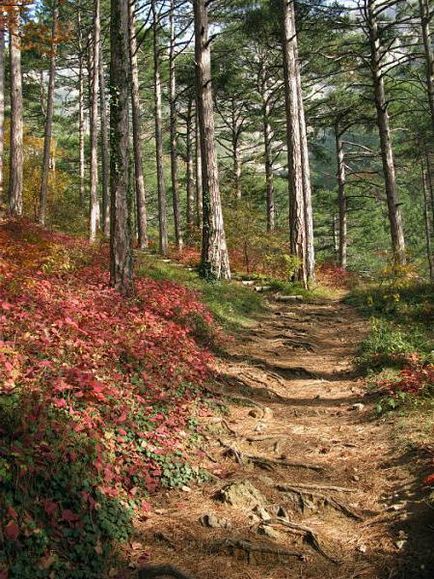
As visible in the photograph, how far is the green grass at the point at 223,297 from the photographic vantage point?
34.9ft

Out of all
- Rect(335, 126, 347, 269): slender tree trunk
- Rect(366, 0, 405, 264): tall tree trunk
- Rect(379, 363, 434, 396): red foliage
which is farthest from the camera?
Rect(335, 126, 347, 269): slender tree trunk

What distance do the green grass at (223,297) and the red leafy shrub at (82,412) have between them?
2161 mm

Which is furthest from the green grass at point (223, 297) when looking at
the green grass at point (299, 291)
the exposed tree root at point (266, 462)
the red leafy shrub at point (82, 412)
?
the exposed tree root at point (266, 462)

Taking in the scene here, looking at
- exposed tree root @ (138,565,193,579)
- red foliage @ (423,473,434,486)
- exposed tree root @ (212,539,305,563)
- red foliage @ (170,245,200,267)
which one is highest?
red foliage @ (170,245,200,267)

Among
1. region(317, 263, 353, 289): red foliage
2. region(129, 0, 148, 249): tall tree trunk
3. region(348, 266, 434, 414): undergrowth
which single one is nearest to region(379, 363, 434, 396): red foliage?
region(348, 266, 434, 414): undergrowth

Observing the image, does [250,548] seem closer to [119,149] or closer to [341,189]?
[119,149]

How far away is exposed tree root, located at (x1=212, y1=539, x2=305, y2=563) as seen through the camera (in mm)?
3680

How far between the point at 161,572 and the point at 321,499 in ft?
5.57

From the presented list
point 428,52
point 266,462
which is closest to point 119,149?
point 266,462

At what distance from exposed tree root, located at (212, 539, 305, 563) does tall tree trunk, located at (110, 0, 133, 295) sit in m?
5.22

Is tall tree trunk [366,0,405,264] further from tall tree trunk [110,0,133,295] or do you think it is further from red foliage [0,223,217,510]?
tall tree trunk [110,0,133,295]

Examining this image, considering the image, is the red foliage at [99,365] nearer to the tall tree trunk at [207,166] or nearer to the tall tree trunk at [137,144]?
the tall tree trunk at [207,166]

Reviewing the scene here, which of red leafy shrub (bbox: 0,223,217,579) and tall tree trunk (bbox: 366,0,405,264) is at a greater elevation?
tall tree trunk (bbox: 366,0,405,264)

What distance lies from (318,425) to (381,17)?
54.3ft
